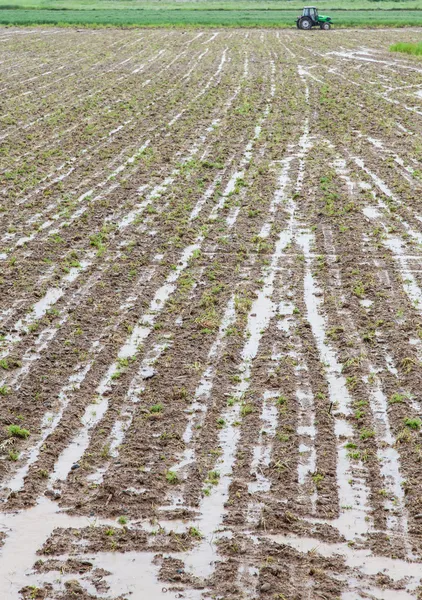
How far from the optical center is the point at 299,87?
93.5ft

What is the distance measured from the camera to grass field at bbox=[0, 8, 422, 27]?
59781 mm

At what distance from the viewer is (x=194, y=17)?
65188mm

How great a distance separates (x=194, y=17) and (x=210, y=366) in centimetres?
5989

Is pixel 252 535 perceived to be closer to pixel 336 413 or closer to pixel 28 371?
pixel 336 413

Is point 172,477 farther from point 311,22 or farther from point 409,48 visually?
point 311,22

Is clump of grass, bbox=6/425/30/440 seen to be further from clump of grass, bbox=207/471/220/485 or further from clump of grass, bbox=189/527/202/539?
clump of grass, bbox=189/527/202/539

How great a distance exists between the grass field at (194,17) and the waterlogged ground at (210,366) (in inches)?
1651

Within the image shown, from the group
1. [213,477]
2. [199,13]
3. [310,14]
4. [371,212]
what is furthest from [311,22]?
[213,477]

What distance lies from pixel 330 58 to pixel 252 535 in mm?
34215

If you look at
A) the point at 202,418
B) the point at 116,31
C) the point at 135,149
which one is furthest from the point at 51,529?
the point at 116,31

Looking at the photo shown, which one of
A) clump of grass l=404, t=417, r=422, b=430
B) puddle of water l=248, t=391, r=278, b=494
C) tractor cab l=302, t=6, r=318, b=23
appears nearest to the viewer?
puddle of water l=248, t=391, r=278, b=494

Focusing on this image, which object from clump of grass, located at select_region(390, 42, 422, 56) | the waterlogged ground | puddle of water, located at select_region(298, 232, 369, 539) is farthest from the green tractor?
puddle of water, located at select_region(298, 232, 369, 539)

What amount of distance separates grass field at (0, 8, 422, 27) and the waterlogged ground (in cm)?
4193

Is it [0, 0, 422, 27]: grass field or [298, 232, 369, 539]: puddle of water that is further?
[0, 0, 422, 27]: grass field
